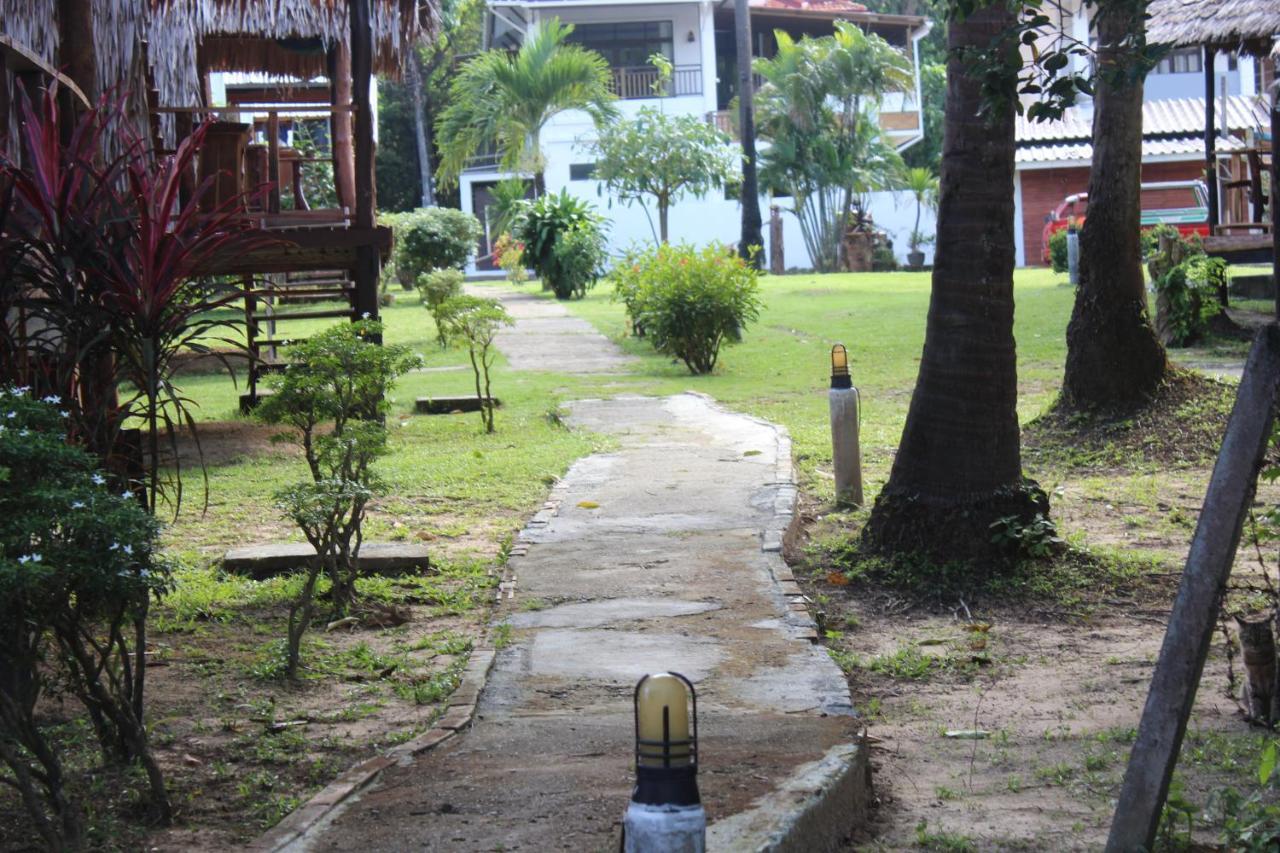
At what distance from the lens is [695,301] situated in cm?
1530

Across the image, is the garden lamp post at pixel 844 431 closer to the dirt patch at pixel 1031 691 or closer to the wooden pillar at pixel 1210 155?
the dirt patch at pixel 1031 691

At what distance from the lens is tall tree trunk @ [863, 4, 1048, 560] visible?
700 centimetres

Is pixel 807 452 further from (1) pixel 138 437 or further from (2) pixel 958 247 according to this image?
(1) pixel 138 437

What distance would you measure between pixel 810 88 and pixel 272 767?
32.6 metres

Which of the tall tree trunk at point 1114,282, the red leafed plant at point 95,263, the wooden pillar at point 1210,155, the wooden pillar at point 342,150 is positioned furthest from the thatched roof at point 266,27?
the wooden pillar at point 1210,155

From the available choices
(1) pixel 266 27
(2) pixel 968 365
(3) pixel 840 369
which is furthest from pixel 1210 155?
(2) pixel 968 365

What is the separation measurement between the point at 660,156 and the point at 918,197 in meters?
9.26

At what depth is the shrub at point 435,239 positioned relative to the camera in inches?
1079

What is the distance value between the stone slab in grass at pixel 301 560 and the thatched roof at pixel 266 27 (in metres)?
6.17

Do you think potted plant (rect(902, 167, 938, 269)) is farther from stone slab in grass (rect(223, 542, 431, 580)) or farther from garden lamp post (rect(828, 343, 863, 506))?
stone slab in grass (rect(223, 542, 431, 580))

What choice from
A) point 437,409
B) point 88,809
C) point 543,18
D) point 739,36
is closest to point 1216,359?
point 437,409

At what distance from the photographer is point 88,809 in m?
4.23

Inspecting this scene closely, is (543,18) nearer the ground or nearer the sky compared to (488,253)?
nearer the sky

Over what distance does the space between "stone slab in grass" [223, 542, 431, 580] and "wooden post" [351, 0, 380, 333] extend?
508 centimetres
